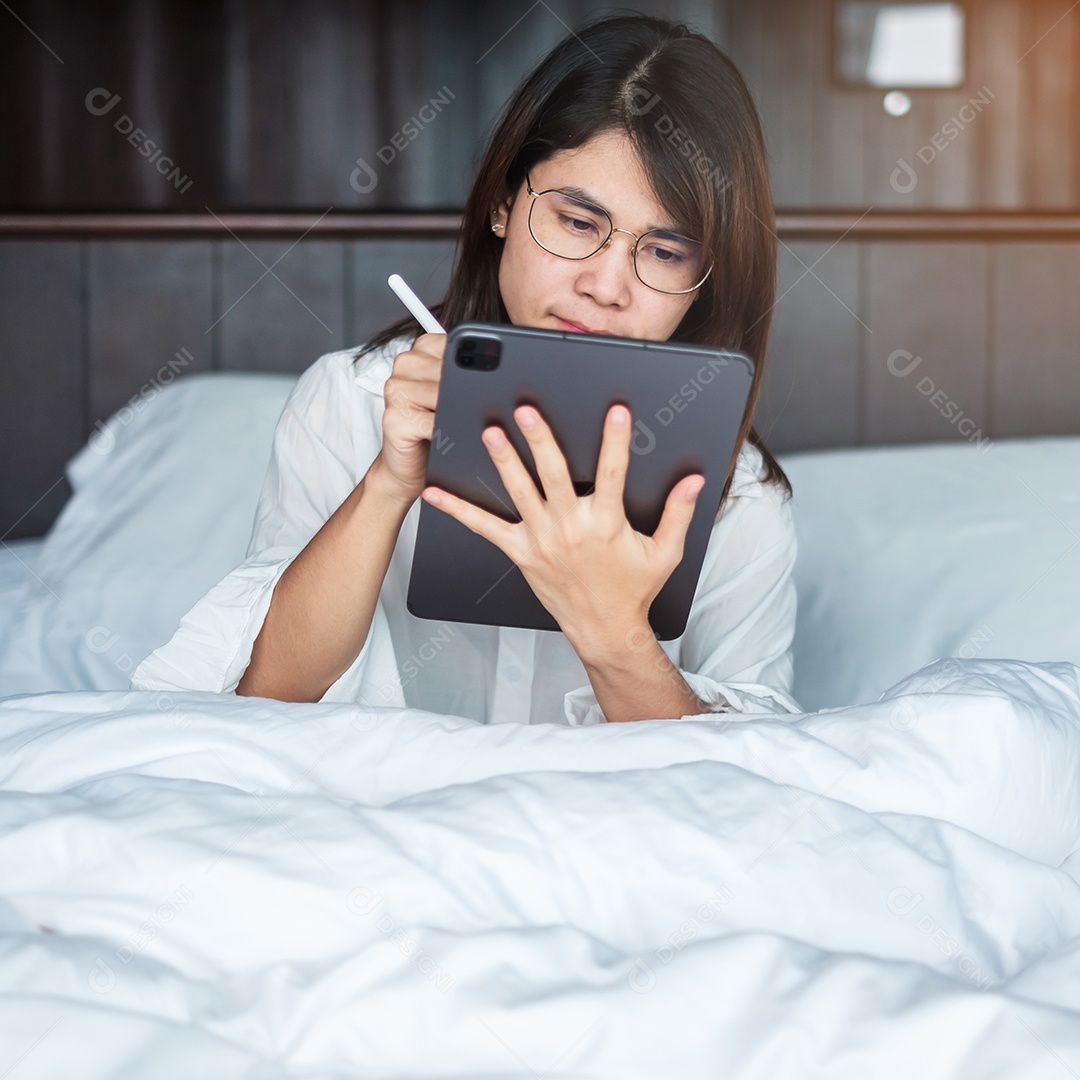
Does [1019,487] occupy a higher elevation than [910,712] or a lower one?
higher

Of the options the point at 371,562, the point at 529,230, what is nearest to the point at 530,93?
the point at 529,230

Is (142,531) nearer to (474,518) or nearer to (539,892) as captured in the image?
(474,518)

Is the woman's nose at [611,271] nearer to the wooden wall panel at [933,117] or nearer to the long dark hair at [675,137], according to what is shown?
the long dark hair at [675,137]

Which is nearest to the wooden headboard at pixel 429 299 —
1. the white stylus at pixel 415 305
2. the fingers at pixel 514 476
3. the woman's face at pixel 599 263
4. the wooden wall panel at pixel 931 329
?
the wooden wall panel at pixel 931 329

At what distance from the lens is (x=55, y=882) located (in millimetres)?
460

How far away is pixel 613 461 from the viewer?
666 mm

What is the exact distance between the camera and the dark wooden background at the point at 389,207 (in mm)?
1403

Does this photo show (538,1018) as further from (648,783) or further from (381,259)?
(381,259)

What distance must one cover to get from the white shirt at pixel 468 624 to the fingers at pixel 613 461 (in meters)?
0.25

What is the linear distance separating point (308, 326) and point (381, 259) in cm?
14

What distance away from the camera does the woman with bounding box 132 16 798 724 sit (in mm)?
707

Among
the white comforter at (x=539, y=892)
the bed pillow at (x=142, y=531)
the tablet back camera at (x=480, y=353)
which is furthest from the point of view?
the bed pillow at (x=142, y=531)

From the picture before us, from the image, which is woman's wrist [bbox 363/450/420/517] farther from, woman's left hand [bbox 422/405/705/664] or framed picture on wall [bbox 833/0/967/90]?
framed picture on wall [bbox 833/0/967/90]

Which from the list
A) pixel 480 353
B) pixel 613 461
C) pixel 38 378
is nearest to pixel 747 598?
pixel 613 461
